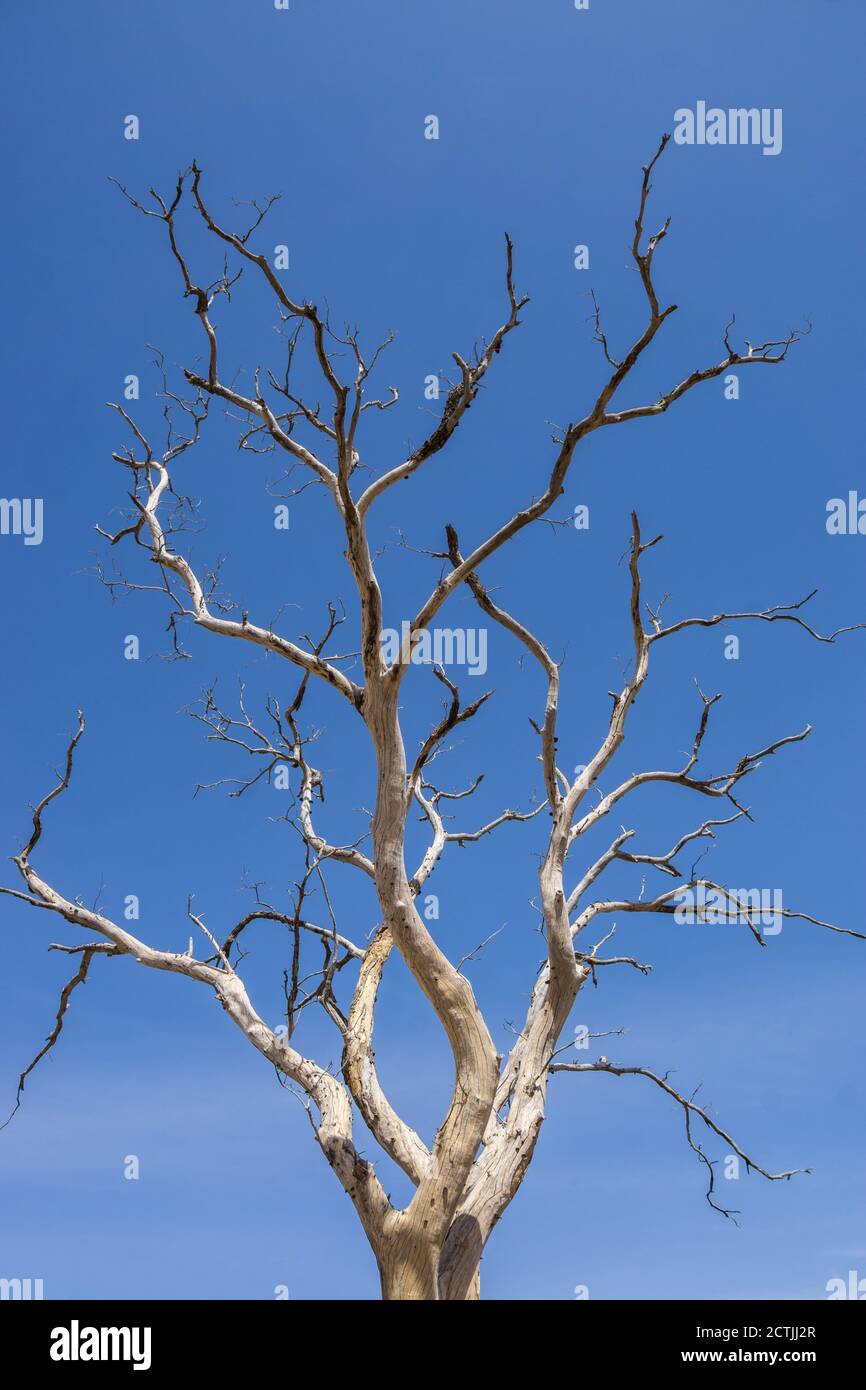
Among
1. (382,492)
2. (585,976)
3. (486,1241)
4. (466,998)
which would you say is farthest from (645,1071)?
(382,492)

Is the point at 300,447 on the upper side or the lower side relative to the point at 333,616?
upper

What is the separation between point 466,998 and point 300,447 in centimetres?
451

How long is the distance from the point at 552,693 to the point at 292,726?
2948 millimetres

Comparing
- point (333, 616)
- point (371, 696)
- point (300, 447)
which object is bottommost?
point (371, 696)

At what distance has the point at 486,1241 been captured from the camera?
27.2ft
